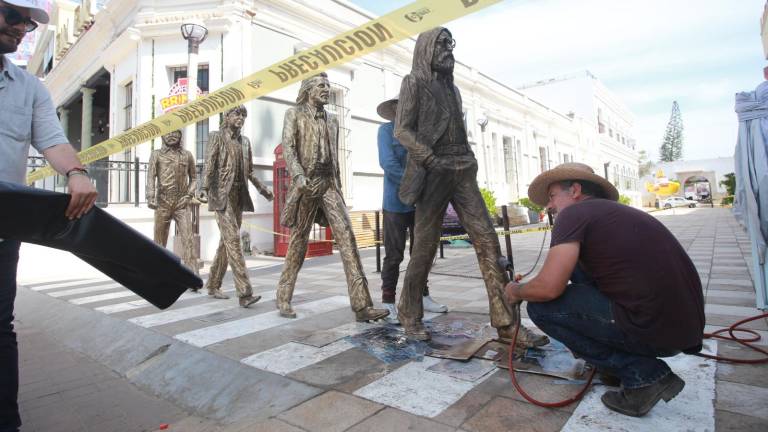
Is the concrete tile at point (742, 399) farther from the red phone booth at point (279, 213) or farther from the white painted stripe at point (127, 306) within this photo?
the red phone booth at point (279, 213)

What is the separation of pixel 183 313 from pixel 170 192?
1.96 metres

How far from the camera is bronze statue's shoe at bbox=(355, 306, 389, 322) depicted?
3604 millimetres

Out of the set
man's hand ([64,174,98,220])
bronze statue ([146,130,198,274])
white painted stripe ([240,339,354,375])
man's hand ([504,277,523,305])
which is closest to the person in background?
white painted stripe ([240,339,354,375])

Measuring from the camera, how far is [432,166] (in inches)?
116

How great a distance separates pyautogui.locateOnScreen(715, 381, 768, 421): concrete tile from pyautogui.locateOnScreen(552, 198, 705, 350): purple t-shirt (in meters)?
0.35

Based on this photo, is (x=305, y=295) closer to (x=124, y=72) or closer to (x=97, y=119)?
(x=124, y=72)

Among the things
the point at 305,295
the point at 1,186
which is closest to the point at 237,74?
the point at 305,295

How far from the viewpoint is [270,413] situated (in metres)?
2.13

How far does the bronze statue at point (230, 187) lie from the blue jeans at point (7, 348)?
2.58 m

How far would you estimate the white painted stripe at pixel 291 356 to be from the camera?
8.70 ft

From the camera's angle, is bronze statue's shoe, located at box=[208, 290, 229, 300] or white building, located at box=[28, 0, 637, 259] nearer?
bronze statue's shoe, located at box=[208, 290, 229, 300]

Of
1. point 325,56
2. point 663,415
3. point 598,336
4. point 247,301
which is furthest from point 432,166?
point 247,301

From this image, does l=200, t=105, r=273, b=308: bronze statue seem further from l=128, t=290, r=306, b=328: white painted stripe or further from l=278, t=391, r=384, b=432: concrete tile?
l=278, t=391, r=384, b=432: concrete tile

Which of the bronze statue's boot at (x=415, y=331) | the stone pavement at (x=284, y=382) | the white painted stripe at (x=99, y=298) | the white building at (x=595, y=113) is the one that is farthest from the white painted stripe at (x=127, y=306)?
the white building at (x=595, y=113)
